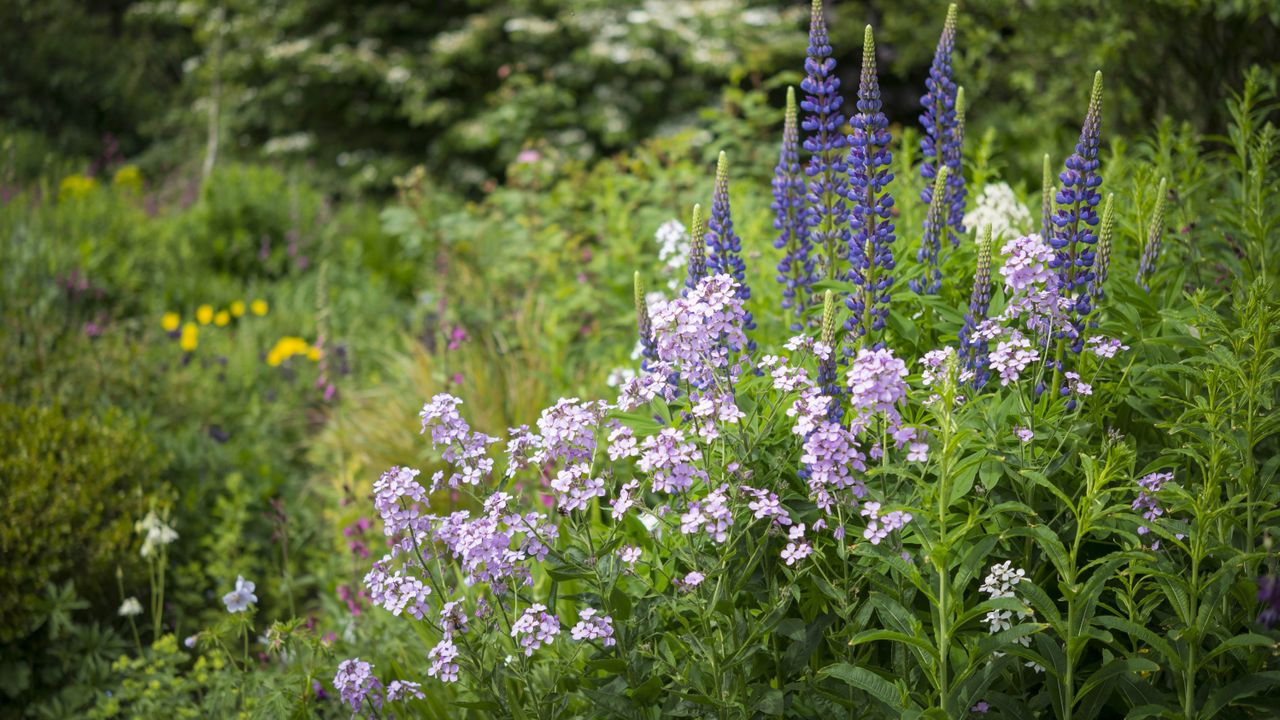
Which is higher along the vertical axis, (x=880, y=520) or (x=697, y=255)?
(x=697, y=255)

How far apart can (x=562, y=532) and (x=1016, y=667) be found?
120 centimetres

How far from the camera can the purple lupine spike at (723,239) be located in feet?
8.02

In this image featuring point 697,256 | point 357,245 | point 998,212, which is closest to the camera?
point 697,256

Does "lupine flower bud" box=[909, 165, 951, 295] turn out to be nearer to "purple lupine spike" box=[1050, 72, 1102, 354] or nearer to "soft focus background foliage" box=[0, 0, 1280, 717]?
"purple lupine spike" box=[1050, 72, 1102, 354]

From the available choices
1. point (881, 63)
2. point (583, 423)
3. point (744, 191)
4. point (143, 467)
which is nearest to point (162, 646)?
point (143, 467)

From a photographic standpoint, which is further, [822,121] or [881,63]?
[881,63]

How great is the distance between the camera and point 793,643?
6.73 feet

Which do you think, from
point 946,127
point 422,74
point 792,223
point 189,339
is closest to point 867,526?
point 792,223

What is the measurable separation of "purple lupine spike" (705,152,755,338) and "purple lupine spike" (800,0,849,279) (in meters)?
0.22

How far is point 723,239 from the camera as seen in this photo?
254 centimetres

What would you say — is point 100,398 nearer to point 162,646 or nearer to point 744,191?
point 162,646

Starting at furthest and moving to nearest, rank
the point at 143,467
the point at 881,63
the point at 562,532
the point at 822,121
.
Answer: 1. the point at 881,63
2. the point at 143,467
3. the point at 562,532
4. the point at 822,121

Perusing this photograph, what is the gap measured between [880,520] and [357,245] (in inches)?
239

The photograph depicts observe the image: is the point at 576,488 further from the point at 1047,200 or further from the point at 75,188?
the point at 75,188
